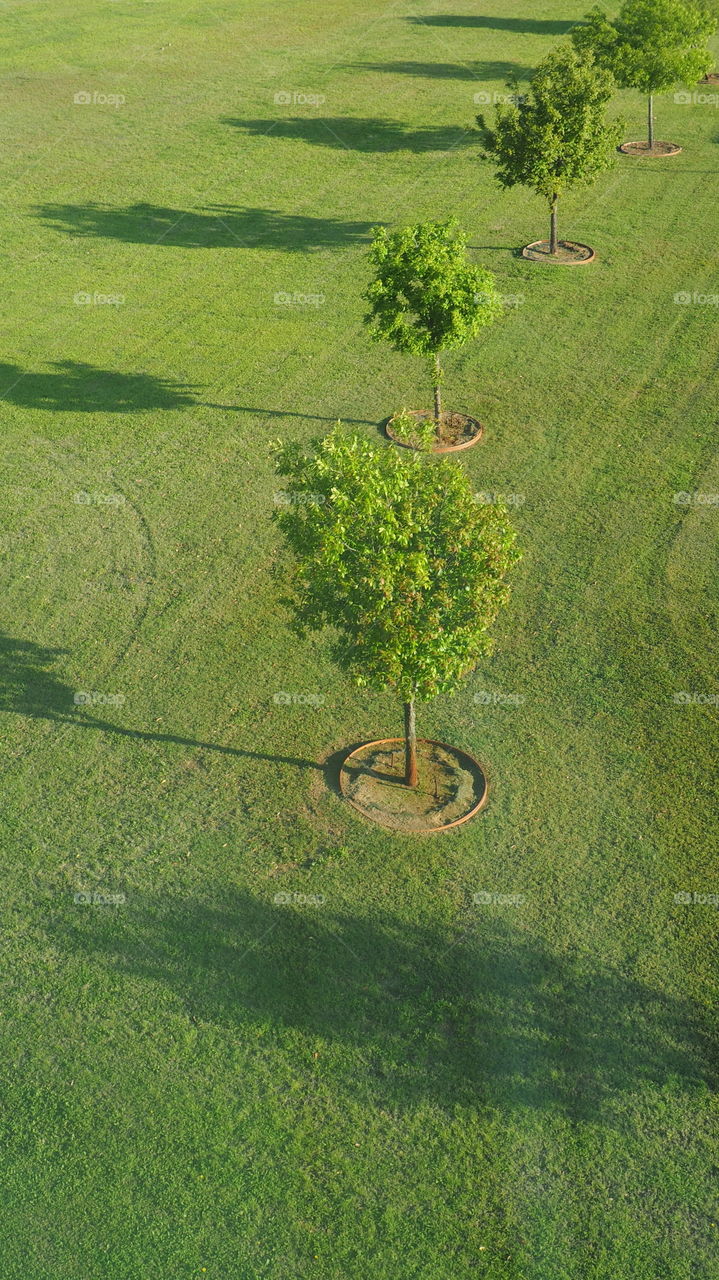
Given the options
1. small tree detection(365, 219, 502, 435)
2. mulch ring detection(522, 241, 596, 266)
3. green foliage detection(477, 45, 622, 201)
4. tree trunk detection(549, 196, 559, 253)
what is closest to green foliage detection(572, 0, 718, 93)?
mulch ring detection(522, 241, 596, 266)

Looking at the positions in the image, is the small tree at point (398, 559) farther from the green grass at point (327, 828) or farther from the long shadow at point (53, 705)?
the green grass at point (327, 828)

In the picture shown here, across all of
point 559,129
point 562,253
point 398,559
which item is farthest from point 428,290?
point 562,253

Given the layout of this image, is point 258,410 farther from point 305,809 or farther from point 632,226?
point 632,226

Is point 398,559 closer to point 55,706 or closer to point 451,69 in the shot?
point 55,706

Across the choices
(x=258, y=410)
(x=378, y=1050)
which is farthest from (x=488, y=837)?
(x=258, y=410)

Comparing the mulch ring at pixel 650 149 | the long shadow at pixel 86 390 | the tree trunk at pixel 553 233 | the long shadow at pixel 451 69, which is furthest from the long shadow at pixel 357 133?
the long shadow at pixel 86 390
